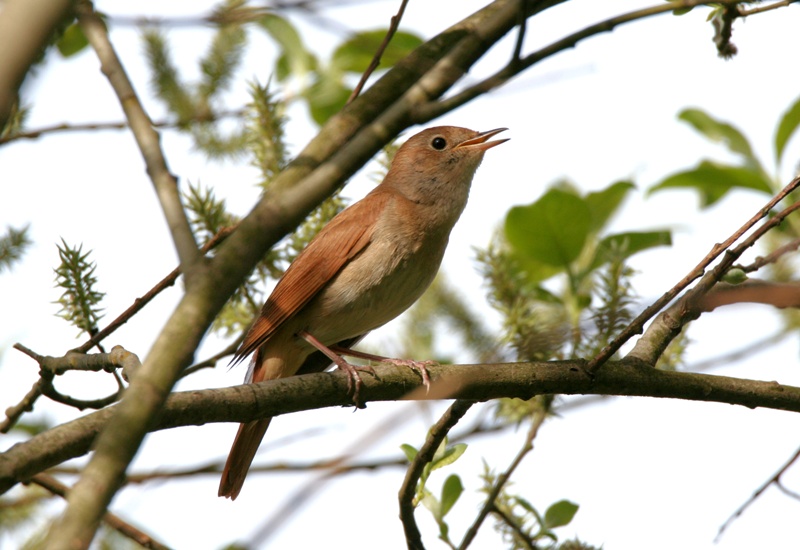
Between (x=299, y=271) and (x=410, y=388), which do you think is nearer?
(x=410, y=388)

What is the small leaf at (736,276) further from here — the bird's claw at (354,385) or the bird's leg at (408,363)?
the bird's claw at (354,385)

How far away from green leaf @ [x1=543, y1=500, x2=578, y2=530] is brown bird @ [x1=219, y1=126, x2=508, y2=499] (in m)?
1.52

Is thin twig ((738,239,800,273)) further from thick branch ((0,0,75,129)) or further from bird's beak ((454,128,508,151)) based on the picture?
bird's beak ((454,128,508,151))

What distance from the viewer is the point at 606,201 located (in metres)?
5.11

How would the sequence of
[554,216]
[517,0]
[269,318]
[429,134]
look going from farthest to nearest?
[429,134]
[269,318]
[554,216]
[517,0]

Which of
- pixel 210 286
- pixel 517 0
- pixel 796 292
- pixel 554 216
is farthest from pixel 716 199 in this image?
pixel 210 286

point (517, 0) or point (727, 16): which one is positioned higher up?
point (727, 16)

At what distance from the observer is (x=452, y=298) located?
632 centimetres

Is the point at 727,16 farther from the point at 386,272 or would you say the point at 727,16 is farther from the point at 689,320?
the point at 386,272

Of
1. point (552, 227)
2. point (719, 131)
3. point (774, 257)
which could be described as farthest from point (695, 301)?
point (719, 131)

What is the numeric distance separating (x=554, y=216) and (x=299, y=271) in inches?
62.9

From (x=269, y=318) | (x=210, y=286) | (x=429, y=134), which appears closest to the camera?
(x=210, y=286)

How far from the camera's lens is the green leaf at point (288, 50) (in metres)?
5.05

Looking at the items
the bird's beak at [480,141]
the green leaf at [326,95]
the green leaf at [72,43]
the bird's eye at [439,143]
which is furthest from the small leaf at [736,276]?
the green leaf at [72,43]
